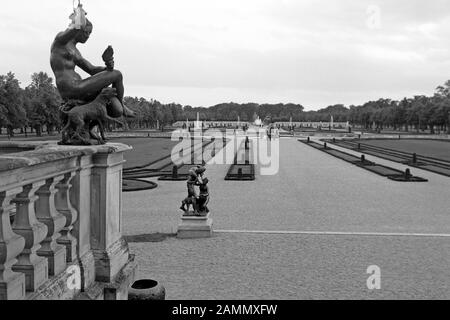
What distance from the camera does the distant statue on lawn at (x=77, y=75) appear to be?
Result: 5773 millimetres

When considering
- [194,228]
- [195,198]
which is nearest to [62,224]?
[194,228]

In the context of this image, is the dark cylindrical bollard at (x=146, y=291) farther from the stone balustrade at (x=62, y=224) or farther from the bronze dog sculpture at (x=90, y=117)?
the bronze dog sculpture at (x=90, y=117)

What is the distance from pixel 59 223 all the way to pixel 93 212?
1188 millimetres

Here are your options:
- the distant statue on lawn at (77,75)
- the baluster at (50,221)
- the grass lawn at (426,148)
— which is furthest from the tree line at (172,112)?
the grass lawn at (426,148)

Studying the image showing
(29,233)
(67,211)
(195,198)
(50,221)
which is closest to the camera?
(29,233)

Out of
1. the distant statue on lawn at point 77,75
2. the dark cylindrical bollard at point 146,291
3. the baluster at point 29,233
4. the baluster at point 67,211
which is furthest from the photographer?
the distant statue on lawn at point 77,75

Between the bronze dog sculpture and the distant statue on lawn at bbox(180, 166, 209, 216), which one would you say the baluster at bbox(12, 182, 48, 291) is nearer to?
the bronze dog sculpture

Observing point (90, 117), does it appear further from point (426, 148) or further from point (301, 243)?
point (426, 148)

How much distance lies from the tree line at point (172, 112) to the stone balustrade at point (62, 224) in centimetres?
130

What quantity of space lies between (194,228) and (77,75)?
20.1 ft

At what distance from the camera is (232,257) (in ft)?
31.4

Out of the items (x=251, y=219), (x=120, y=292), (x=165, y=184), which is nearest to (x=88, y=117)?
(x=120, y=292)

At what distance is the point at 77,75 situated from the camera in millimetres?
6164
